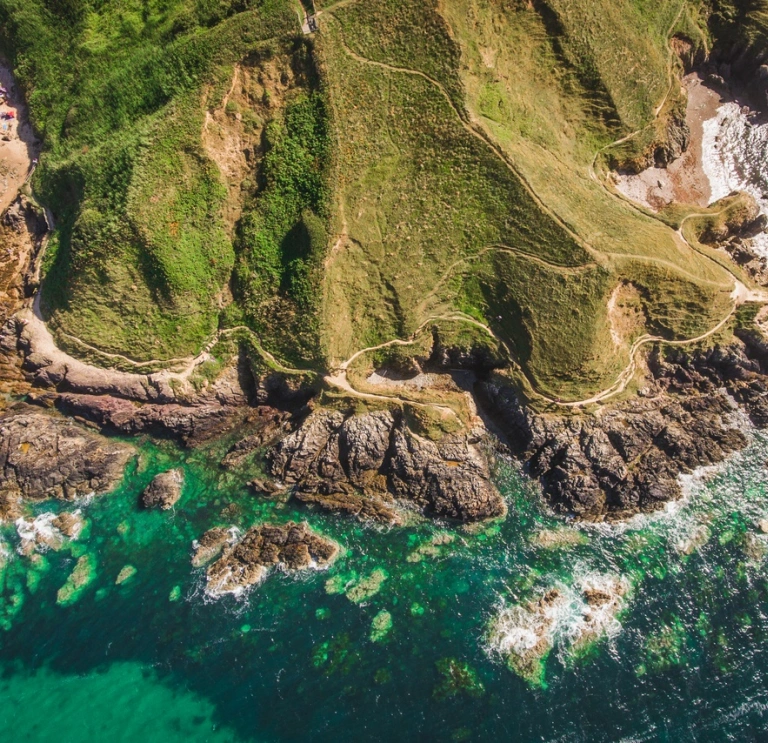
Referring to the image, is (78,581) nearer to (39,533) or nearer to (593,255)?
(39,533)

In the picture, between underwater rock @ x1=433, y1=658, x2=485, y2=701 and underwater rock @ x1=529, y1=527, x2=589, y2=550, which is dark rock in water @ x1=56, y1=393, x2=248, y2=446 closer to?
underwater rock @ x1=433, y1=658, x2=485, y2=701

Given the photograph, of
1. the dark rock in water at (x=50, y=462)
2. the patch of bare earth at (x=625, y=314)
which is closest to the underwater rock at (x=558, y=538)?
the patch of bare earth at (x=625, y=314)

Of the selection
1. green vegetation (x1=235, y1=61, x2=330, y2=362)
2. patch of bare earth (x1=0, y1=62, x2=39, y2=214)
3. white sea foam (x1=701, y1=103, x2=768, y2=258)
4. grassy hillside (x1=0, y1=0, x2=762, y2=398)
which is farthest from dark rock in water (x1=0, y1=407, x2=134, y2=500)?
white sea foam (x1=701, y1=103, x2=768, y2=258)

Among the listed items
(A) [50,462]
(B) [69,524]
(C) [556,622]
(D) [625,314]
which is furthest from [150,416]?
(D) [625,314]

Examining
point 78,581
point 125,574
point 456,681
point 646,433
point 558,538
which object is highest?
point 646,433

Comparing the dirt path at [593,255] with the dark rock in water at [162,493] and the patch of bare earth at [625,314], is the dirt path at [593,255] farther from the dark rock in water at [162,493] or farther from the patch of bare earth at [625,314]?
the dark rock in water at [162,493]

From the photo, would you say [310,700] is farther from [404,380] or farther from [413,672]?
[404,380]
